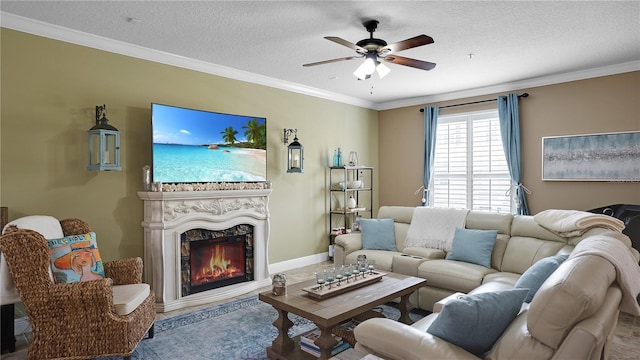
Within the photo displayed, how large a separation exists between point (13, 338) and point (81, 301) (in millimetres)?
957

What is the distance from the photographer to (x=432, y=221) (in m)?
4.52

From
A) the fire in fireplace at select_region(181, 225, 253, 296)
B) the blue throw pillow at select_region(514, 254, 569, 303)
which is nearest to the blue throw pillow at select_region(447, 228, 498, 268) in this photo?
the blue throw pillow at select_region(514, 254, 569, 303)

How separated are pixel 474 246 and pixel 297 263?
2639mm

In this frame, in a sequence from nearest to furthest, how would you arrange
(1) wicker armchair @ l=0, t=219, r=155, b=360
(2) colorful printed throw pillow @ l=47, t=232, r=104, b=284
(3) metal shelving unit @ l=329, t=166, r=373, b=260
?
(1) wicker armchair @ l=0, t=219, r=155, b=360 < (2) colorful printed throw pillow @ l=47, t=232, r=104, b=284 < (3) metal shelving unit @ l=329, t=166, r=373, b=260

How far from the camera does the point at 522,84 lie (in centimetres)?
527

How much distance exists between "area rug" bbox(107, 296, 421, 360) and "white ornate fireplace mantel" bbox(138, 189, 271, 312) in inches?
11.0

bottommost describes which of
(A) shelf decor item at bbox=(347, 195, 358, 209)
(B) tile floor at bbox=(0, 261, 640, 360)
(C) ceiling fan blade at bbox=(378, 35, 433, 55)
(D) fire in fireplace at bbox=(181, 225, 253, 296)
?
(B) tile floor at bbox=(0, 261, 640, 360)

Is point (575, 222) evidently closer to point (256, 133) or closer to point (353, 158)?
point (353, 158)

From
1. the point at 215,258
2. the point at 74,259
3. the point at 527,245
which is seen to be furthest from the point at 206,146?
the point at 527,245

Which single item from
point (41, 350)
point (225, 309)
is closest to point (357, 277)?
point (225, 309)

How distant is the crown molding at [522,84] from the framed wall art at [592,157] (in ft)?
2.47

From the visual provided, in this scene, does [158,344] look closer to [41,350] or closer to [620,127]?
[41,350]

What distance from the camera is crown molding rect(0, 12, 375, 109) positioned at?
320 cm

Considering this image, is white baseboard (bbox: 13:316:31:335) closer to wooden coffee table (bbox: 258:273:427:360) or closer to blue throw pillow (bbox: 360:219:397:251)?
wooden coffee table (bbox: 258:273:427:360)
